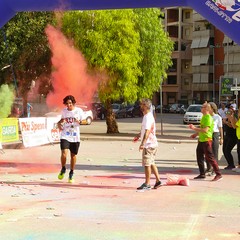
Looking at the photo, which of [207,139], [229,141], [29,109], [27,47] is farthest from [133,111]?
[207,139]

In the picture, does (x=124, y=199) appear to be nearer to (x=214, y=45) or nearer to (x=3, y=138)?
(x=3, y=138)

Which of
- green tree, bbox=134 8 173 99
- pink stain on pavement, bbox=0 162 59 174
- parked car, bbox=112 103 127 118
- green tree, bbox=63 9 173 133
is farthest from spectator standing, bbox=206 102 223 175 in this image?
parked car, bbox=112 103 127 118

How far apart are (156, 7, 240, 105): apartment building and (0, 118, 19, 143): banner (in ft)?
156

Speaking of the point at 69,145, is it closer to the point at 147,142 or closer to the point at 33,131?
the point at 147,142

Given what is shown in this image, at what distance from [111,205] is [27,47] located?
21.0 meters

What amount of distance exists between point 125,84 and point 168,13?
61393mm

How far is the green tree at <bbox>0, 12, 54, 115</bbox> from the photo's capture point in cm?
2747

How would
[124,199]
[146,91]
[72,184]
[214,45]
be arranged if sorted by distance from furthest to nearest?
[214,45], [146,91], [72,184], [124,199]

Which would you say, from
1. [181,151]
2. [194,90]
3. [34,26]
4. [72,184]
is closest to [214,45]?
[194,90]

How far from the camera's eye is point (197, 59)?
76.1 m

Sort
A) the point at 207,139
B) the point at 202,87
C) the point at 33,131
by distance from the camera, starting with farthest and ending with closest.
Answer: the point at 202,87, the point at 33,131, the point at 207,139

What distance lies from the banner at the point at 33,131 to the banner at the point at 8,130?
0.99 ft

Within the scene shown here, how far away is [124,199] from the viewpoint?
897 centimetres

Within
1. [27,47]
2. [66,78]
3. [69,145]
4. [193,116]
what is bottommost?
[193,116]
